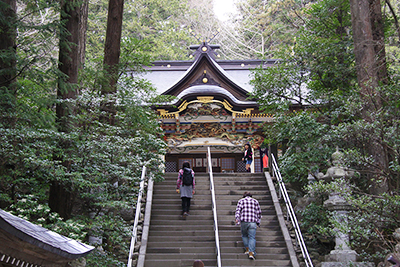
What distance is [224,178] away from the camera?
12.2 meters

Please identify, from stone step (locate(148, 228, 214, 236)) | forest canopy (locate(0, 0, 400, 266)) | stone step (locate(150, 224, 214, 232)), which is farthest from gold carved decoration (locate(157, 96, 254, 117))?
stone step (locate(148, 228, 214, 236))

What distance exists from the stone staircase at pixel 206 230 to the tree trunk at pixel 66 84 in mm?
2644

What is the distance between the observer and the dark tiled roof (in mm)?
2719

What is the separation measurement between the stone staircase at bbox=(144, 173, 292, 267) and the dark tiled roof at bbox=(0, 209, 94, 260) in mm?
5010

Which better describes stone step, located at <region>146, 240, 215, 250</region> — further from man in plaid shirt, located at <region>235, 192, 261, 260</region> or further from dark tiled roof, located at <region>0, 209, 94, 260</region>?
dark tiled roof, located at <region>0, 209, 94, 260</region>

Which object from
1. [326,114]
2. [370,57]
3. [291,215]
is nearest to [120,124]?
[291,215]

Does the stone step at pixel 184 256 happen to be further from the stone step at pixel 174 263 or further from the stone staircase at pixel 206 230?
the stone step at pixel 174 263

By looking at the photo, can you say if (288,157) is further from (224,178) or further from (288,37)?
(288,37)

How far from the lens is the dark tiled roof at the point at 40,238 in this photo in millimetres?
2719

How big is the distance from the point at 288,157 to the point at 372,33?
3562 mm

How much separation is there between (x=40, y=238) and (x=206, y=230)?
22.1 ft

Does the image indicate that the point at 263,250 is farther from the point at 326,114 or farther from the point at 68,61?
the point at 68,61

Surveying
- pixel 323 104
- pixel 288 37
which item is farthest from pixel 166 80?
pixel 288 37

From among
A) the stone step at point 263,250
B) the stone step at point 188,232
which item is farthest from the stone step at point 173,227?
the stone step at point 263,250
